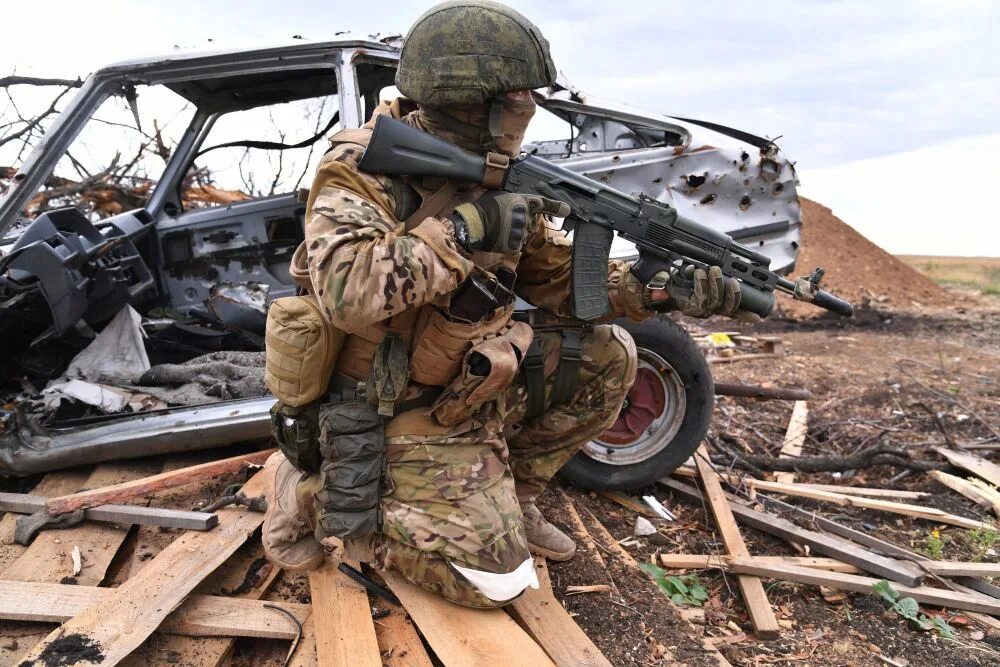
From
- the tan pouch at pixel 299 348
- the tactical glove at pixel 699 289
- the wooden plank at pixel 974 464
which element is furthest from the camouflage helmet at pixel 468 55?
the wooden plank at pixel 974 464

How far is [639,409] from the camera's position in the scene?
321cm

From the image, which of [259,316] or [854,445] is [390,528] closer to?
[259,316]

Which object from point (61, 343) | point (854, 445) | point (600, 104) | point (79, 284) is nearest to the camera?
point (79, 284)

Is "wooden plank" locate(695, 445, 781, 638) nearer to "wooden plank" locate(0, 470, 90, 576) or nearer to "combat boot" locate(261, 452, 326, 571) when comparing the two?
"combat boot" locate(261, 452, 326, 571)

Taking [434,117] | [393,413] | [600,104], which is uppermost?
[600,104]

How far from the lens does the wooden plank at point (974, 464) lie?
3590mm

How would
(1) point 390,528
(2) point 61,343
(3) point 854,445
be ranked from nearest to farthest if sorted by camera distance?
(1) point 390,528
(2) point 61,343
(3) point 854,445

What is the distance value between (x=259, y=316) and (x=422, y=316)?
206cm

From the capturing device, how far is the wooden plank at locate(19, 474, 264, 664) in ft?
6.31

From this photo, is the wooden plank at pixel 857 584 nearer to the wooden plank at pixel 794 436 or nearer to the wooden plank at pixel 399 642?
the wooden plank at pixel 794 436

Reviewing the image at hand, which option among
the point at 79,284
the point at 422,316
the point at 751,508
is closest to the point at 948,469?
the point at 751,508

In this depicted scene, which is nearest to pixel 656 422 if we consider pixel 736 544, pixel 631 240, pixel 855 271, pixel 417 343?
pixel 736 544

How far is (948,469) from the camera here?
380 centimetres

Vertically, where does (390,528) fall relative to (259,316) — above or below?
below
